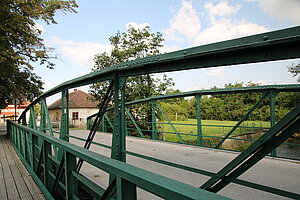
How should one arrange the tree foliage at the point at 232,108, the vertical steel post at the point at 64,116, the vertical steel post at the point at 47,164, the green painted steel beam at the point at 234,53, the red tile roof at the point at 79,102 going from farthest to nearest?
the red tile roof at the point at 79,102 < the tree foliage at the point at 232,108 < the vertical steel post at the point at 64,116 < the vertical steel post at the point at 47,164 < the green painted steel beam at the point at 234,53

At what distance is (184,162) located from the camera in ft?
15.5

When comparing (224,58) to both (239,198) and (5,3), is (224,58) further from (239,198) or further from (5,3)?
(5,3)

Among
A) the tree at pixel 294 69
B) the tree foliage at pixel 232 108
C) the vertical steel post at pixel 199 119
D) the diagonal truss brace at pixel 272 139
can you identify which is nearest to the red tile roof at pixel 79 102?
the tree foliage at pixel 232 108

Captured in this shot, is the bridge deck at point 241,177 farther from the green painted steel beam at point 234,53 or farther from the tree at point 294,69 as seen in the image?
the tree at point 294,69

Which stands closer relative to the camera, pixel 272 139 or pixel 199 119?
pixel 272 139

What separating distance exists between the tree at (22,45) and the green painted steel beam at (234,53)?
8.56 metres

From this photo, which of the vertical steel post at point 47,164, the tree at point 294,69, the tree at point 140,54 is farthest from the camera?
the tree at point 140,54

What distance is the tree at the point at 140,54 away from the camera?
13.2m

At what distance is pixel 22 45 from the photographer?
10438 mm

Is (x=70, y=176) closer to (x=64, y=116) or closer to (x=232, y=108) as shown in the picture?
(x=64, y=116)

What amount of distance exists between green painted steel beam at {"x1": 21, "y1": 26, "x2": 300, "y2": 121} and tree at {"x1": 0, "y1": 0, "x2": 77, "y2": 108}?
28.1 feet

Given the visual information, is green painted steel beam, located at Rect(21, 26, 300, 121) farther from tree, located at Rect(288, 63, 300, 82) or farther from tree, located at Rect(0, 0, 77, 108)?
tree, located at Rect(288, 63, 300, 82)

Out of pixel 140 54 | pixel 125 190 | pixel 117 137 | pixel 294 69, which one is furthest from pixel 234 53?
pixel 294 69

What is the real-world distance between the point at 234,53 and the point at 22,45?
1166 centimetres
